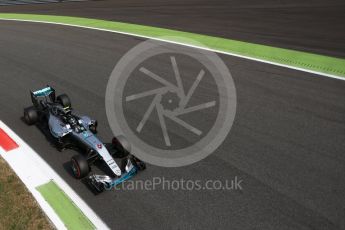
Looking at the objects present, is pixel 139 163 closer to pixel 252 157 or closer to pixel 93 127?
pixel 93 127

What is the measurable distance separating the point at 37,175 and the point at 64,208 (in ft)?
4.17

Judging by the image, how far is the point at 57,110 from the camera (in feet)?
25.9

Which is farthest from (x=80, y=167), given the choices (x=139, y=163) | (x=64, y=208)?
(x=139, y=163)

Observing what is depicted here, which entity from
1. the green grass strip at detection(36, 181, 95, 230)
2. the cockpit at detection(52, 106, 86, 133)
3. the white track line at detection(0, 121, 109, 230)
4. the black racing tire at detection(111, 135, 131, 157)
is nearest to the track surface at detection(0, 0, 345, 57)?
the black racing tire at detection(111, 135, 131, 157)

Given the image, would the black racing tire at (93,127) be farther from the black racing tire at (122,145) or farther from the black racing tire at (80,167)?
the black racing tire at (80,167)

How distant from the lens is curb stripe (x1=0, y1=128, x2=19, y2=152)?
756cm

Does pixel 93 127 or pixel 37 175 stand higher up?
pixel 93 127

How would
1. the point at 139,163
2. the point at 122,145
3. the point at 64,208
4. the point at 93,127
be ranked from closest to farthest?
the point at 64,208, the point at 139,163, the point at 122,145, the point at 93,127

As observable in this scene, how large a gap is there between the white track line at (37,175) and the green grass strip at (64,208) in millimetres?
57

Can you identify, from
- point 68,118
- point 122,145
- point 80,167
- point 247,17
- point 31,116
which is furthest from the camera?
point 247,17

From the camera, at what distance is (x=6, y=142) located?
7.79 metres

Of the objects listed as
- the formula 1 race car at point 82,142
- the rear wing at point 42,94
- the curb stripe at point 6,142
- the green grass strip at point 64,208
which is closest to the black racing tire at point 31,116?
the formula 1 race car at point 82,142

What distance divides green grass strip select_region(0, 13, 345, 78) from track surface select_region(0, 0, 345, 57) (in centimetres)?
73

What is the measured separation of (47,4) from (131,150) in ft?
82.4
